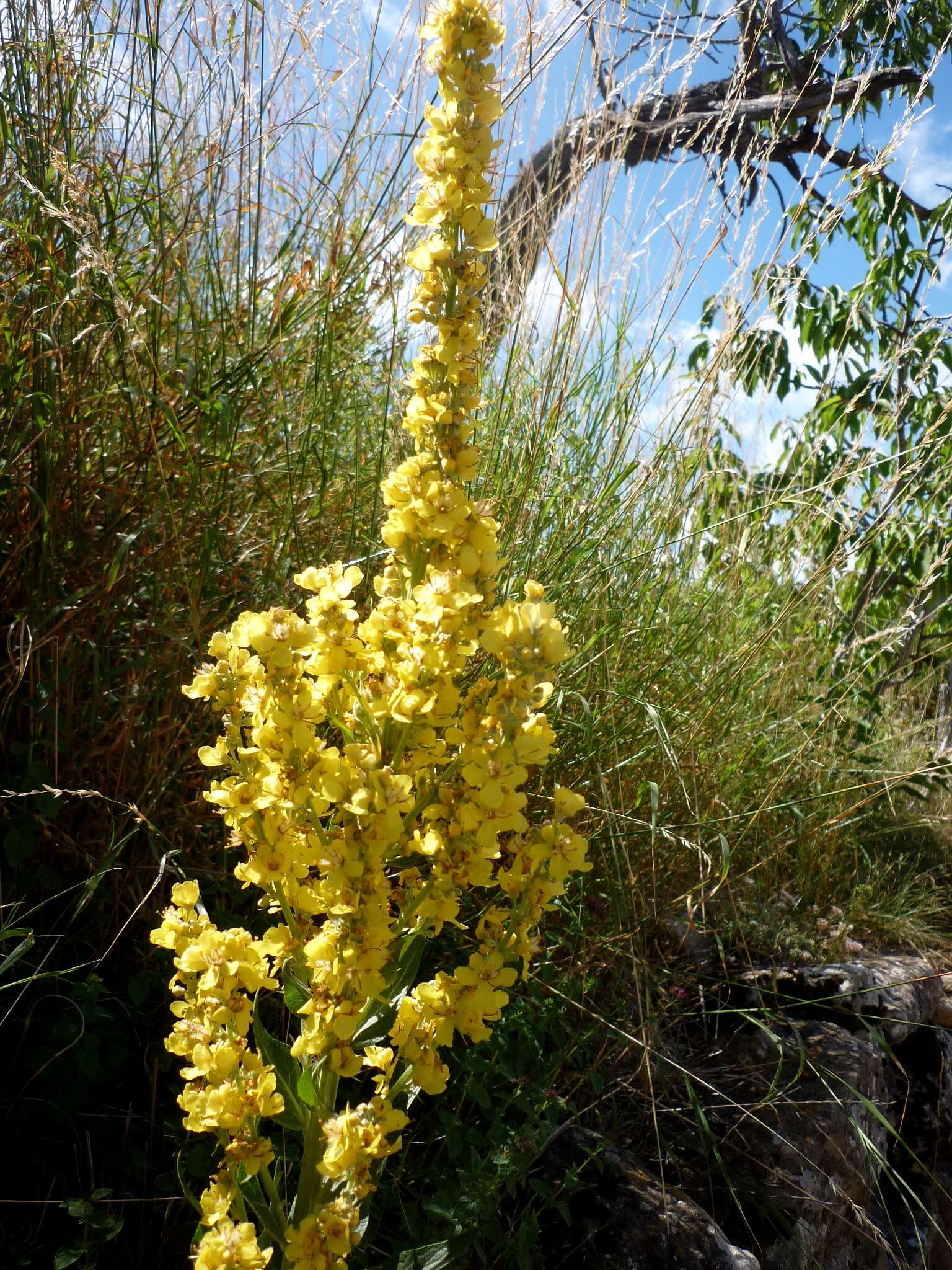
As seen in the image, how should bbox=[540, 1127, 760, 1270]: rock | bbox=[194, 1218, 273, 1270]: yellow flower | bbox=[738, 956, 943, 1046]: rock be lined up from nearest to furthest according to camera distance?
bbox=[194, 1218, 273, 1270]: yellow flower < bbox=[540, 1127, 760, 1270]: rock < bbox=[738, 956, 943, 1046]: rock

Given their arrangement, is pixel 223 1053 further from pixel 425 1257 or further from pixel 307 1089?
pixel 425 1257

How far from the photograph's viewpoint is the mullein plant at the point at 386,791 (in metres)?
0.88

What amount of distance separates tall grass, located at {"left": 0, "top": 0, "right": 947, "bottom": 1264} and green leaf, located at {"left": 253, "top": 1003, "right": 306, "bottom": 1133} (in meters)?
0.24

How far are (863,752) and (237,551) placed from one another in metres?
1.96

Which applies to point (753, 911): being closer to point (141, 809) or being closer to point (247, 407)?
point (141, 809)

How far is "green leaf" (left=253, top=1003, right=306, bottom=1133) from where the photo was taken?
1012 millimetres

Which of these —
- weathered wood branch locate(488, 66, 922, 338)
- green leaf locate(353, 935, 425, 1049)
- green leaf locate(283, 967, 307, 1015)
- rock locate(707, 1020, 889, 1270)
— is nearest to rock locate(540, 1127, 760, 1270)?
rock locate(707, 1020, 889, 1270)

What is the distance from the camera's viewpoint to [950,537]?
2.26 m

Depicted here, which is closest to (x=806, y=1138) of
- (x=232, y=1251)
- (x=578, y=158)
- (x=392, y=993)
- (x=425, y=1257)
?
(x=425, y=1257)

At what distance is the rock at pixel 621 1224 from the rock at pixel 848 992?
46cm

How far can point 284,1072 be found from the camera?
1.06 m

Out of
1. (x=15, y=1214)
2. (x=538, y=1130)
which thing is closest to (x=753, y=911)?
(x=538, y=1130)

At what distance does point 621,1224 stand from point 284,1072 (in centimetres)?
62

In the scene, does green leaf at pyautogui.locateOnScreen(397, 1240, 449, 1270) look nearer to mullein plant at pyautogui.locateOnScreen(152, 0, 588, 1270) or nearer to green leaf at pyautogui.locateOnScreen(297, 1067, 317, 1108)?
mullein plant at pyautogui.locateOnScreen(152, 0, 588, 1270)
